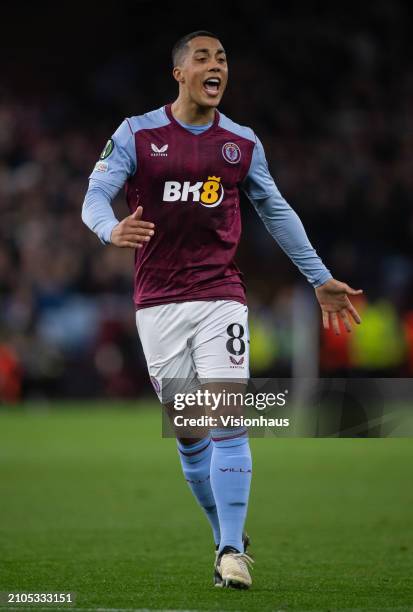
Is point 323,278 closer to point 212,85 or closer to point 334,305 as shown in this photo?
point 334,305

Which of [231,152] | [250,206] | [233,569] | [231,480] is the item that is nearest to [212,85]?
[231,152]

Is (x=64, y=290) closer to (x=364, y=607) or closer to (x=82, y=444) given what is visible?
(x=82, y=444)

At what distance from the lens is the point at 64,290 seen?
67.8ft

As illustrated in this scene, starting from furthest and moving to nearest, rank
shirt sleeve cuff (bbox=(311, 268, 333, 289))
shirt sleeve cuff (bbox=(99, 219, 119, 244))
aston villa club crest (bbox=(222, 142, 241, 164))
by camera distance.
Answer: shirt sleeve cuff (bbox=(311, 268, 333, 289)) → aston villa club crest (bbox=(222, 142, 241, 164)) → shirt sleeve cuff (bbox=(99, 219, 119, 244))

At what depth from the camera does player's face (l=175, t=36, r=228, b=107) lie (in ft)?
20.7

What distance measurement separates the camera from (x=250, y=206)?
21641 mm

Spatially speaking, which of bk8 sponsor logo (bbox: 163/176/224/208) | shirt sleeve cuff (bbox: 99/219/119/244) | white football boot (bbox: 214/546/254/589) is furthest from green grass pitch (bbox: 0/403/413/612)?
bk8 sponsor logo (bbox: 163/176/224/208)

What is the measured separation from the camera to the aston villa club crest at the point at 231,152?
6.37 meters

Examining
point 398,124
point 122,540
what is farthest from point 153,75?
point 122,540

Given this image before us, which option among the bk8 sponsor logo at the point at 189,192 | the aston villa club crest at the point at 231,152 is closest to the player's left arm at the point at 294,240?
the aston villa club crest at the point at 231,152

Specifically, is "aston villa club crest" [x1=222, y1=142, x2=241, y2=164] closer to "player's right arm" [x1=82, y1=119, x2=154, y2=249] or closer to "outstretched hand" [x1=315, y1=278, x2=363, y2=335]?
"player's right arm" [x1=82, y1=119, x2=154, y2=249]

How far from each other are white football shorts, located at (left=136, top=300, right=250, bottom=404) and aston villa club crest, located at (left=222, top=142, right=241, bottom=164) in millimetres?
698

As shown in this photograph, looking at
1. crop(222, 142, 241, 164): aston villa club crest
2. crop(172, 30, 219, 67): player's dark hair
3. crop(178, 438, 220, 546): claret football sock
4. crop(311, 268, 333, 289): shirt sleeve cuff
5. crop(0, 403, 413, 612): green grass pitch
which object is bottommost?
crop(0, 403, 413, 612): green grass pitch

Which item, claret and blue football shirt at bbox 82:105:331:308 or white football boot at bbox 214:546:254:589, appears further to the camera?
claret and blue football shirt at bbox 82:105:331:308
